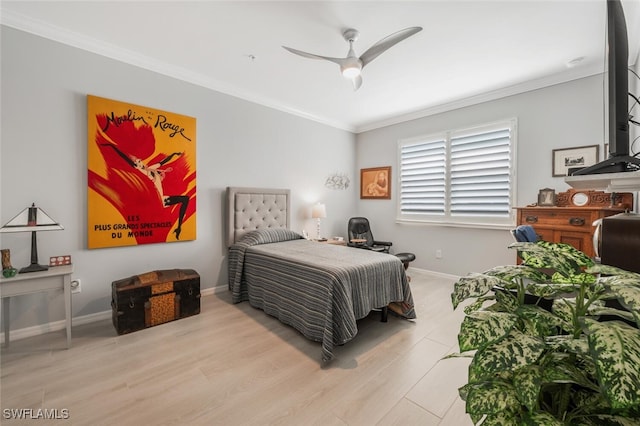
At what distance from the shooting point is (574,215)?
8.93ft

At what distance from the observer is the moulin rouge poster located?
2.66 metres

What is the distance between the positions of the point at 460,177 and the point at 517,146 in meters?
0.80

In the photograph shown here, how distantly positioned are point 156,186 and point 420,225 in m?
3.97

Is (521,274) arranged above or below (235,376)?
above

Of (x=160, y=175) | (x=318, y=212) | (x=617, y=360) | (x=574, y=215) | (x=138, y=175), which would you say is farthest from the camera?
(x=318, y=212)

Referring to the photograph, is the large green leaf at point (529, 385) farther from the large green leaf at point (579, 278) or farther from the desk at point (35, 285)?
the desk at point (35, 285)

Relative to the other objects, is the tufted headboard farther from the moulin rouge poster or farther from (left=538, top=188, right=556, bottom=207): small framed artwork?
(left=538, top=188, right=556, bottom=207): small framed artwork

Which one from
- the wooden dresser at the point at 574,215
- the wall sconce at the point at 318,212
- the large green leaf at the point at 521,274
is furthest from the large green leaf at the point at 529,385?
the wall sconce at the point at 318,212

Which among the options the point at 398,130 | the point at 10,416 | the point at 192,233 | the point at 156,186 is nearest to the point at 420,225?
the point at 398,130

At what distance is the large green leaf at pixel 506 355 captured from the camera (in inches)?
24.3

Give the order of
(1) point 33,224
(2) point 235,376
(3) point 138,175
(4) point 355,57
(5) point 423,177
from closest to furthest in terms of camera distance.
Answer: (2) point 235,376, (1) point 33,224, (4) point 355,57, (3) point 138,175, (5) point 423,177

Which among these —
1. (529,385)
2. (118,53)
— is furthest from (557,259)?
(118,53)

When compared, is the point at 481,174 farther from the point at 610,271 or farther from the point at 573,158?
the point at 610,271

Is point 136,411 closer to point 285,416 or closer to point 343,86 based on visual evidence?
point 285,416
